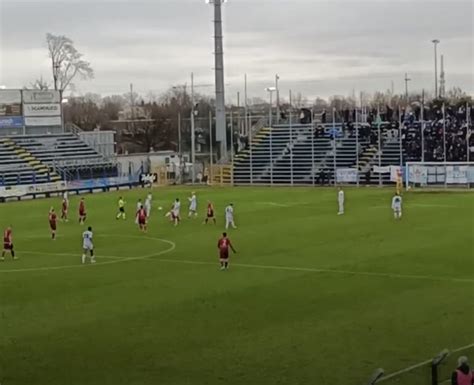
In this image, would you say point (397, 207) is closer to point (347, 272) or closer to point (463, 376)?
point (347, 272)

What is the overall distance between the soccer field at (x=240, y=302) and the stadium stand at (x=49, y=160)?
30.4 meters

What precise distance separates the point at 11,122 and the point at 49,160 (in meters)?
7.03

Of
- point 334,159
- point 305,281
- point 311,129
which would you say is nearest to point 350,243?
point 305,281

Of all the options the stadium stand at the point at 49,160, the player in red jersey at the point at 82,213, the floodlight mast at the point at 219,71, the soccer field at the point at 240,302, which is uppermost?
the floodlight mast at the point at 219,71

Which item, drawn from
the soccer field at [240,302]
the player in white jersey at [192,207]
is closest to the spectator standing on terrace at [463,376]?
the soccer field at [240,302]

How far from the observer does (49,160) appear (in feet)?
273

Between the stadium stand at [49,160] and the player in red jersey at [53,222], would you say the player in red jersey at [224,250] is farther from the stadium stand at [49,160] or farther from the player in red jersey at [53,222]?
the stadium stand at [49,160]

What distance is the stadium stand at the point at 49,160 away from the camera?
78250 mm

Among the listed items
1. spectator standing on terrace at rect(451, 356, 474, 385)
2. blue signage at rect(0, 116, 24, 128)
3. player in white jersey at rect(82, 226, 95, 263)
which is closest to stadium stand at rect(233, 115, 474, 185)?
blue signage at rect(0, 116, 24, 128)

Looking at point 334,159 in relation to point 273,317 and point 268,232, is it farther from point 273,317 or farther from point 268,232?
point 273,317

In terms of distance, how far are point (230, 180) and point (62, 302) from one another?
56.3m

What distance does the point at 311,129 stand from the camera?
84.2m

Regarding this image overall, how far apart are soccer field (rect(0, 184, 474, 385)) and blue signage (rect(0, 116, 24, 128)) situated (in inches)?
1591

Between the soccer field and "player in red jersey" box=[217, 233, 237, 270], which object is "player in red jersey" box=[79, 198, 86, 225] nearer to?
the soccer field
